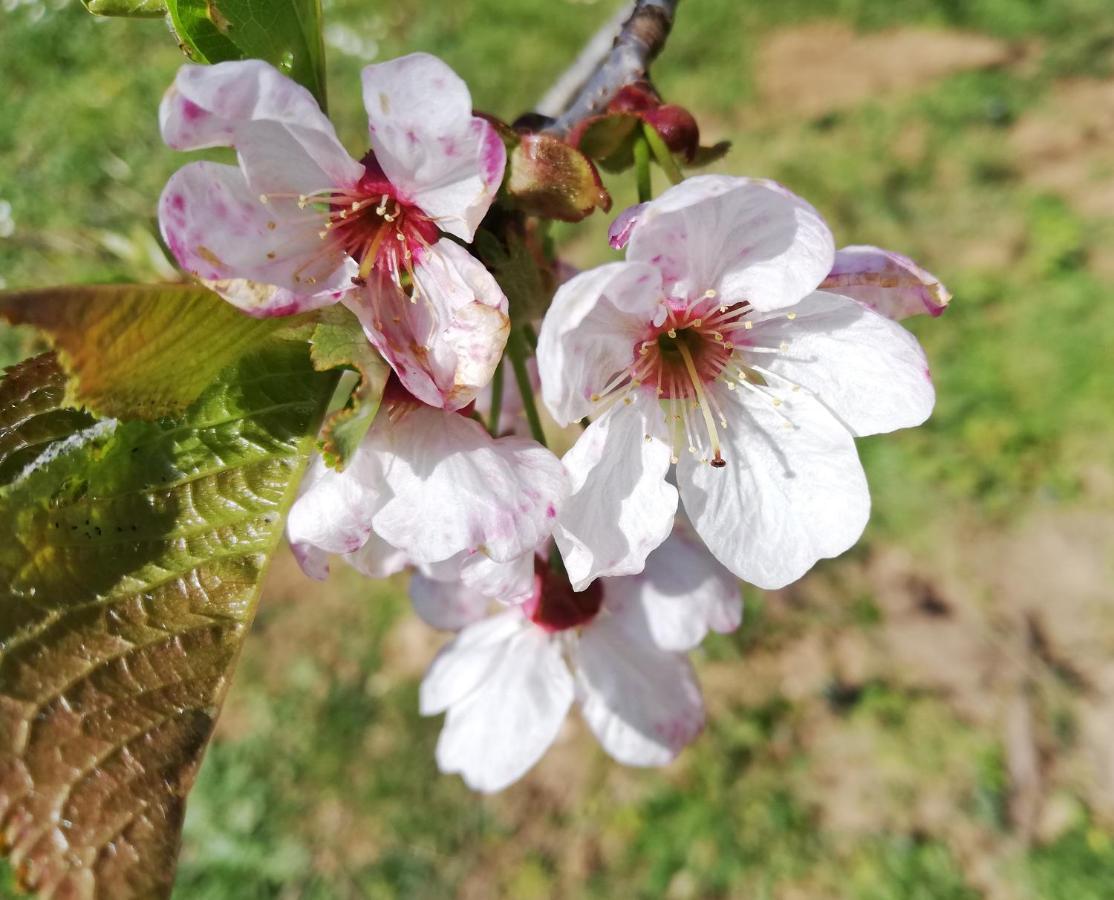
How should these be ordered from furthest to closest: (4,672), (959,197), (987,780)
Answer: (959,197), (987,780), (4,672)

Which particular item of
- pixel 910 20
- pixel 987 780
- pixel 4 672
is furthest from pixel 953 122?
pixel 4 672

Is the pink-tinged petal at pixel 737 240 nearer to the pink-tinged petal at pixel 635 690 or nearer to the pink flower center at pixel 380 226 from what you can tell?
the pink flower center at pixel 380 226

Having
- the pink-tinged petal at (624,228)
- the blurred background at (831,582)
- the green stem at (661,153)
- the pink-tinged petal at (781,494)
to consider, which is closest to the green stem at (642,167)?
the green stem at (661,153)

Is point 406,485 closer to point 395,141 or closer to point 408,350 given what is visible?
point 408,350

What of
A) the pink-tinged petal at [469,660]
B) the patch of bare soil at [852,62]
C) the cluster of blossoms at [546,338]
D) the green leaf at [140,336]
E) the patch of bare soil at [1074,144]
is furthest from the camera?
the patch of bare soil at [852,62]

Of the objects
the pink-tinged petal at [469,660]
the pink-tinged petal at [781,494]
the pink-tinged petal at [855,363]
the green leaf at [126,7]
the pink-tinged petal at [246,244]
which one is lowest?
the pink-tinged petal at [469,660]

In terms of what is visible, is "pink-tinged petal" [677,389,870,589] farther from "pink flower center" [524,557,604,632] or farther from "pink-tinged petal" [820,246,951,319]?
"pink flower center" [524,557,604,632]
